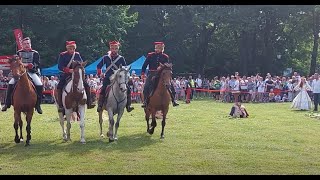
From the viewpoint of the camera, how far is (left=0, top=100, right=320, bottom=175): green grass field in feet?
35.9

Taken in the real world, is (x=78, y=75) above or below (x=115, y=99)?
above

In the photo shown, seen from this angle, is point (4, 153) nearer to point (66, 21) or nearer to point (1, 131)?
point (1, 131)

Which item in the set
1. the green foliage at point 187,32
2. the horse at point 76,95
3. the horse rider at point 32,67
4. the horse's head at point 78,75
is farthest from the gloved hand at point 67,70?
the green foliage at point 187,32

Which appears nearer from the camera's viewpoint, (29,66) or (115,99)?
(29,66)

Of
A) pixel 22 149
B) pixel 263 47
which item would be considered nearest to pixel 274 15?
pixel 263 47

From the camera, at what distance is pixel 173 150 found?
13.3 m

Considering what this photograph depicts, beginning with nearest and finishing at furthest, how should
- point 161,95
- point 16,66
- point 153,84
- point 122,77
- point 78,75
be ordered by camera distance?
1. point 16,66
2. point 78,75
3. point 122,77
4. point 161,95
5. point 153,84

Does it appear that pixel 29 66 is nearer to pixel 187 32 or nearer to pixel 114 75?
pixel 114 75

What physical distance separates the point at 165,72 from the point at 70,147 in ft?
11.7

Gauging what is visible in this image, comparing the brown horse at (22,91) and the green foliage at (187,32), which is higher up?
the green foliage at (187,32)

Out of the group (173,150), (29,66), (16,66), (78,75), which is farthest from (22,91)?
(173,150)

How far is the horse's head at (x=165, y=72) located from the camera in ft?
50.0

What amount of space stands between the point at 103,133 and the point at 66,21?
3578 centimetres

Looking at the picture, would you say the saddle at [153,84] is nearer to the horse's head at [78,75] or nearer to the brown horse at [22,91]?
the horse's head at [78,75]
